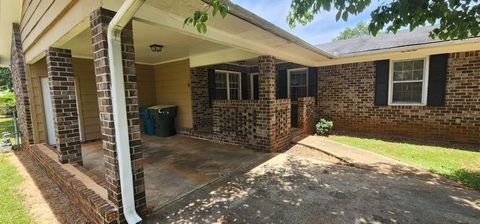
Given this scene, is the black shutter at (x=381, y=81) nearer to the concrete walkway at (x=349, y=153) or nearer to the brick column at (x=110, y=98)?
the concrete walkway at (x=349, y=153)

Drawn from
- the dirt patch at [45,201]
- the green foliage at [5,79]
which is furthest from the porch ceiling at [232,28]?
the green foliage at [5,79]

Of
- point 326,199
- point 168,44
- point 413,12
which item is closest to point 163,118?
point 168,44

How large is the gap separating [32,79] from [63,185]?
3.80 meters

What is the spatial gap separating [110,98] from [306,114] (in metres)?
6.31

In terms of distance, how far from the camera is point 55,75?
3502 mm

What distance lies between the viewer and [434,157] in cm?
491

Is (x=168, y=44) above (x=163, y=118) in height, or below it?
above

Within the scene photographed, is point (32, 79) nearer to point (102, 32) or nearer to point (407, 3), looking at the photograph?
point (102, 32)

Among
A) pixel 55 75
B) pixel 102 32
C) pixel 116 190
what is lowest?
pixel 116 190

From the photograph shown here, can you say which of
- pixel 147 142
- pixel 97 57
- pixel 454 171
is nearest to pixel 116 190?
pixel 97 57

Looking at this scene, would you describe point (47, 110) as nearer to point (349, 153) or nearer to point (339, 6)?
point (339, 6)

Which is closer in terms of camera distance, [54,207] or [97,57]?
[97,57]

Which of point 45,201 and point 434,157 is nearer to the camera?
point 45,201

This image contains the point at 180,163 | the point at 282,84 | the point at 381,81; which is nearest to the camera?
the point at 180,163
